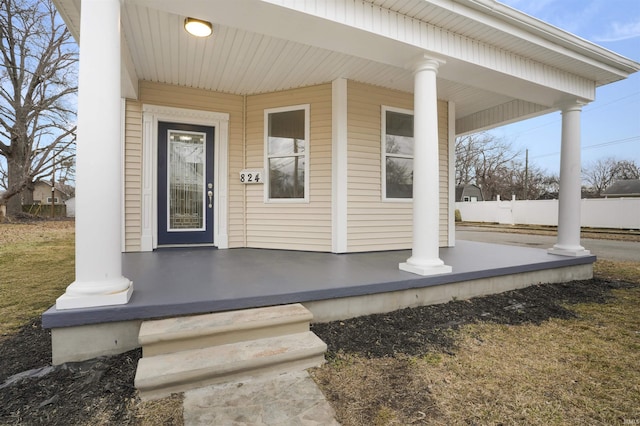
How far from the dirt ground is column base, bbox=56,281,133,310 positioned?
0.35 metres

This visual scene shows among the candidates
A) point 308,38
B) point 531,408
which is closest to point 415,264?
point 531,408

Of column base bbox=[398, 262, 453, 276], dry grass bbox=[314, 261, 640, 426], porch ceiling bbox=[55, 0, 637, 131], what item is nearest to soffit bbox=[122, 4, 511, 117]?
porch ceiling bbox=[55, 0, 637, 131]

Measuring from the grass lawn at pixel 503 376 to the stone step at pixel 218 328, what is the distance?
0.40m

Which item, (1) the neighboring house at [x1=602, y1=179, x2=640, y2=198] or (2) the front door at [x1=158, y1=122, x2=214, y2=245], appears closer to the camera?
(2) the front door at [x1=158, y1=122, x2=214, y2=245]

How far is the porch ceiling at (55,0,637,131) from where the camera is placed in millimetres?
2619

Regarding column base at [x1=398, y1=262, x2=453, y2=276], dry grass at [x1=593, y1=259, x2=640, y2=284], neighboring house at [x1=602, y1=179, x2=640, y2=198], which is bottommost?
dry grass at [x1=593, y1=259, x2=640, y2=284]

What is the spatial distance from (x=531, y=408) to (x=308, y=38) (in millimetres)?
3252

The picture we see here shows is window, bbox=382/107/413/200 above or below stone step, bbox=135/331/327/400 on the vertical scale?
above

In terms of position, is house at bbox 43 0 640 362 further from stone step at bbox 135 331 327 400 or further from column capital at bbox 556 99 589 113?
stone step at bbox 135 331 327 400

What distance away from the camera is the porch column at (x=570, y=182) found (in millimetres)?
4531

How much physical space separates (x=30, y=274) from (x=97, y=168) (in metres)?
3.76

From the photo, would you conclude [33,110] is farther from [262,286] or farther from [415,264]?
[415,264]

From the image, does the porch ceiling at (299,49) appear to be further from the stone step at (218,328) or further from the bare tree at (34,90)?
the bare tree at (34,90)

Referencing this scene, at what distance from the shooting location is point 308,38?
2.93 meters
